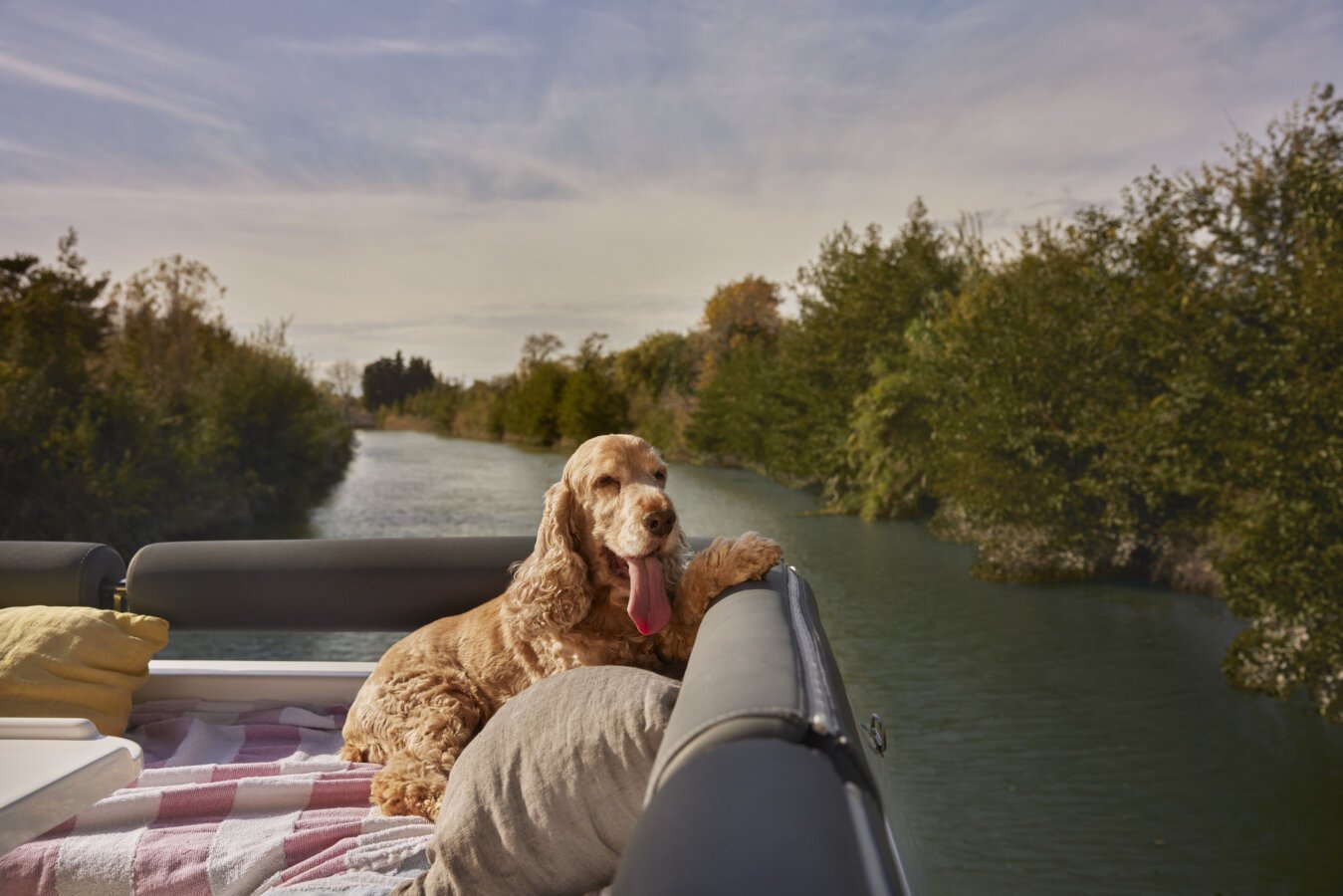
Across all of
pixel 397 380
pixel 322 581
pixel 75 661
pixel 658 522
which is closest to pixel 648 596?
pixel 658 522

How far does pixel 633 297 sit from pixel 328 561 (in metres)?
8.36

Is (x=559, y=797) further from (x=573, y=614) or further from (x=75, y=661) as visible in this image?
(x=75, y=661)

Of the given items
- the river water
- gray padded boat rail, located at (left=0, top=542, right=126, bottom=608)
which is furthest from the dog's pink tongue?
the river water

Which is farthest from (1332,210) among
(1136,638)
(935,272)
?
(935,272)

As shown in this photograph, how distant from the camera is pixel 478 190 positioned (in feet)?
41.0

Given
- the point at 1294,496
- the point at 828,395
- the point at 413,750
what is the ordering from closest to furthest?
the point at 413,750 < the point at 1294,496 < the point at 828,395

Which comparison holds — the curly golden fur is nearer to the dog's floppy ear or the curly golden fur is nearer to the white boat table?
the dog's floppy ear

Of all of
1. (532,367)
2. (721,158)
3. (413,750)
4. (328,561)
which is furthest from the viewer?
(532,367)

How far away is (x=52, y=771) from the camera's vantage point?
5.39 feet

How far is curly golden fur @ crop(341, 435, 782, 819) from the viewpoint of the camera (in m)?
1.69

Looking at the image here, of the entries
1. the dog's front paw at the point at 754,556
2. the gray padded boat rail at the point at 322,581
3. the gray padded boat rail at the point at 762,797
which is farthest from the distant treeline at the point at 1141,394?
the gray padded boat rail at the point at 762,797

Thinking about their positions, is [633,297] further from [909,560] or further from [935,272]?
[935,272]

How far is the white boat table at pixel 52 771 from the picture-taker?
60.6 inches

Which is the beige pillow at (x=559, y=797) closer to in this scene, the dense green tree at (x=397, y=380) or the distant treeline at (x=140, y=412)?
the distant treeline at (x=140, y=412)
